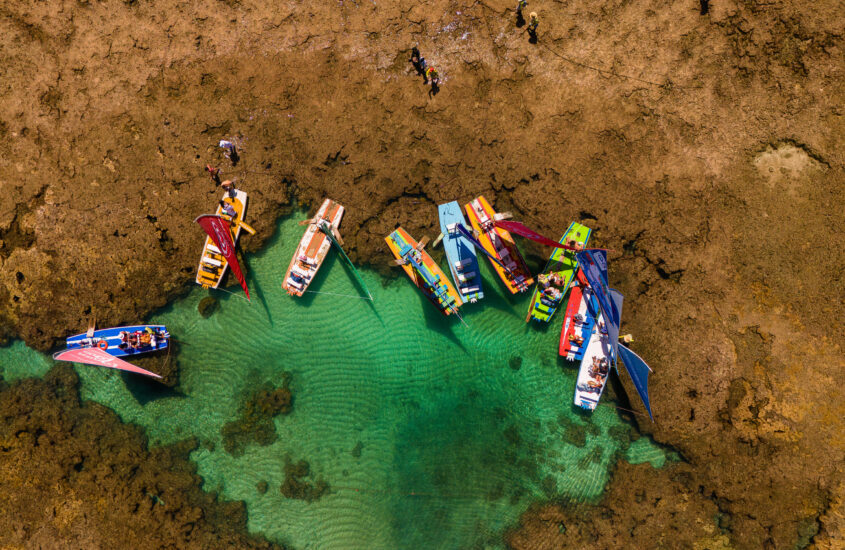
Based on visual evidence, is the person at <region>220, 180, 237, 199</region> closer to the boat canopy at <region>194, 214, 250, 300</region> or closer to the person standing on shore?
the boat canopy at <region>194, 214, 250, 300</region>

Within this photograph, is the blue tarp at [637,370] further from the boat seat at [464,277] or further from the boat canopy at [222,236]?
the boat canopy at [222,236]

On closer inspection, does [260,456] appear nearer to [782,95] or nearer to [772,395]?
[772,395]

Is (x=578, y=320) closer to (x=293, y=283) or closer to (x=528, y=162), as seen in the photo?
(x=528, y=162)

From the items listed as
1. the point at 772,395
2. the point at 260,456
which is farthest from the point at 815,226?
the point at 260,456

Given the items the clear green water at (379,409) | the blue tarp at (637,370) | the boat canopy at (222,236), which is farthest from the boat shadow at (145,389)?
the blue tarp at (637,370)

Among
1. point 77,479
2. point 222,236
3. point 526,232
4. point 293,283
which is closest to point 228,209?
point 222,236

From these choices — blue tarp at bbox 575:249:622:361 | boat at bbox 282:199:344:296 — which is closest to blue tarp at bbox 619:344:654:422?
blue tarp at bbox 575:249:622:361

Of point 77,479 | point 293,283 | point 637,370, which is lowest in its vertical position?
point 77,479
